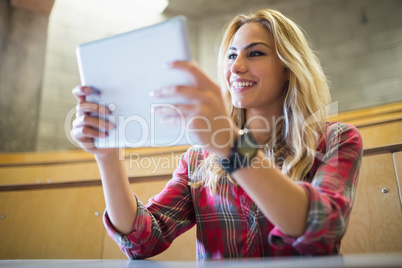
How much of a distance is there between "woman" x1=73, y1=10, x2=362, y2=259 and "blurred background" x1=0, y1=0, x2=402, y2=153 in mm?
2056

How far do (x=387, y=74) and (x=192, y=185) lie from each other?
2.61m

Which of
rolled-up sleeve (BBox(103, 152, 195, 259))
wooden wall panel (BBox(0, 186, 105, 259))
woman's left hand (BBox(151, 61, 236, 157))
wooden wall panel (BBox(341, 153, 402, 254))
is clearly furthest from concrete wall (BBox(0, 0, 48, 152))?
woman's left hand (BBox(151, 61, 236, 157))

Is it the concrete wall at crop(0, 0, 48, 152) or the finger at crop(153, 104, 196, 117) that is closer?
the finger at crop(153, 104, 196, 117)

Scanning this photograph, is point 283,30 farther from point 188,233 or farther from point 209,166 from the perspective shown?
point 188,233

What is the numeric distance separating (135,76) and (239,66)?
0.37 m

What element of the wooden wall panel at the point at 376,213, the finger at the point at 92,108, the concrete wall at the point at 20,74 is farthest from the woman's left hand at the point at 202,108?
the concrete wall at the point at 20,74

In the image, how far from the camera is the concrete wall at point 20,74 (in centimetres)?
264

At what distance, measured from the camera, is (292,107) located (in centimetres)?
83

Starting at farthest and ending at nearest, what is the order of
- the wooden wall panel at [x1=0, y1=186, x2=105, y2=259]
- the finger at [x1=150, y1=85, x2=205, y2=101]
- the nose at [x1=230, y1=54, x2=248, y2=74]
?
1. the wooden wall panel at [x1=0, y1=186, x2=105, y2=259]
2. the nose at [x1=230, y1=54, x2=248, y2=74]
3. the finger at [x1=150, y1=85, x2=205, y2=101]

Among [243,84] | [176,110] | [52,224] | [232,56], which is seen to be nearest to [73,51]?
[52,224]

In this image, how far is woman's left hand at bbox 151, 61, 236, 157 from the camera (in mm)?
451

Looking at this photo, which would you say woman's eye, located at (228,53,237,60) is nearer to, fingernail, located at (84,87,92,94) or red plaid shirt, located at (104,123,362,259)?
red plaid shirt, located at (104,123,362,259)

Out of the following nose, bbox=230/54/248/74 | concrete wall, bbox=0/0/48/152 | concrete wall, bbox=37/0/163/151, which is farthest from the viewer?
concrete wall, bbox=37/0/163/151

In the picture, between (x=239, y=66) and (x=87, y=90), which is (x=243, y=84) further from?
(x=87, y=90)
